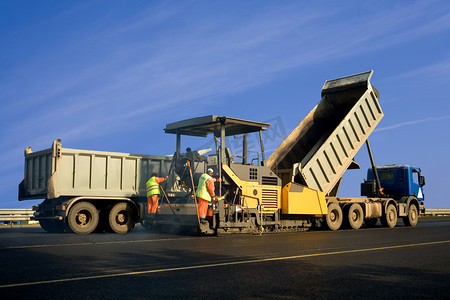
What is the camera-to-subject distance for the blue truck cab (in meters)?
18.0

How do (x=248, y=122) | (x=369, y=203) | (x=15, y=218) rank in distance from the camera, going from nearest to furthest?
(x=248, y=122) < (x=369, y=203) < (x=15, y=218)

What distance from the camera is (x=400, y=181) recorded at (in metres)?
18.1

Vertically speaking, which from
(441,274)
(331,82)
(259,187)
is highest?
(331,82)

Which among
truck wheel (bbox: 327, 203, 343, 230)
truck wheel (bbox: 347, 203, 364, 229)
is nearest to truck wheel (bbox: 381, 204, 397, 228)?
truck wheel (bbox: 347, 203, 364, 229)

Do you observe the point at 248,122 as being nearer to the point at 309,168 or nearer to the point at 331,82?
the point at 309,168

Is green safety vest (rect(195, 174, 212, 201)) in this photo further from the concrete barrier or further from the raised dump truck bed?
the concrete barrier

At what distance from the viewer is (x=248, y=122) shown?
1223 centimetres

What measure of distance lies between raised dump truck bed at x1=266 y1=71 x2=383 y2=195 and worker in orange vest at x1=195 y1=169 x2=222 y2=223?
2743 mm

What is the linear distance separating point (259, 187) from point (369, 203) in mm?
5264

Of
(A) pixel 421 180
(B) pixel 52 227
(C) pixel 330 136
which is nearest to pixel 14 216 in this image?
(B) pixel 52 227

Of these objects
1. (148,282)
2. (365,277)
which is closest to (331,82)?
(365,277)

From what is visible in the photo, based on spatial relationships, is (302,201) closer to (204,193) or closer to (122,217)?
Answer: (204,193)

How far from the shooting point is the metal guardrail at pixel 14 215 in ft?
58.2

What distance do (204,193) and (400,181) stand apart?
9.67 m
